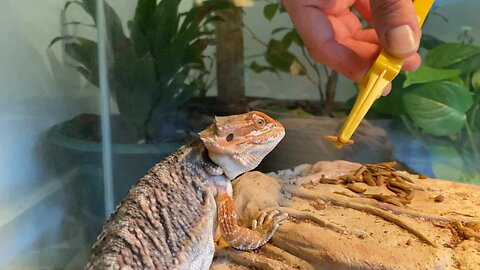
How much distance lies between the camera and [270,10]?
176 cm

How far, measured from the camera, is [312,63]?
1.79 metres

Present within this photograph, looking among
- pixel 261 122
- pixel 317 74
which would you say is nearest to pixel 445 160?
pixel 317 74

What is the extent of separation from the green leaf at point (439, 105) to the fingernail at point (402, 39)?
2.03 feet

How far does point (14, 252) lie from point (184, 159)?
1.43ft

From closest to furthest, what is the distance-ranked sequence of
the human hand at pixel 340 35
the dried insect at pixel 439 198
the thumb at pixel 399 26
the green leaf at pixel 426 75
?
the thumb at pixel 399 26 → the dried insect at pixel 439 198 → the human hand at pixel 340 35 → the green leaf at pixel 426 75

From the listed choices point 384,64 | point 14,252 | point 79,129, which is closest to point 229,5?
point 79,129

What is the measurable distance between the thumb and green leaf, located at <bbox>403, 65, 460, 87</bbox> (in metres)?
0.56

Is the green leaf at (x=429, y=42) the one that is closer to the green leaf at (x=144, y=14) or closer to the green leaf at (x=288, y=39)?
the green leaf at (x=288, y=39)

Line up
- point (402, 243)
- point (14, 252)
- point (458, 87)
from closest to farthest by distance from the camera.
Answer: point (402, 243) → point (14, 252) → point (458, 87)

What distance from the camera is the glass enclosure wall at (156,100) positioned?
103 cm

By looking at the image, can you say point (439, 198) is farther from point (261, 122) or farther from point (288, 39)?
point (288, 39)

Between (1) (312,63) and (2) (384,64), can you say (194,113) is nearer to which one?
(1) (312,63)

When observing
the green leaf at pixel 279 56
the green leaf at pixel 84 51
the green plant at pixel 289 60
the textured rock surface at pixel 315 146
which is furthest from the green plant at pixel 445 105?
the green leaf at pixel 84 51

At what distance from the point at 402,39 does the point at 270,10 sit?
0.97 metres
